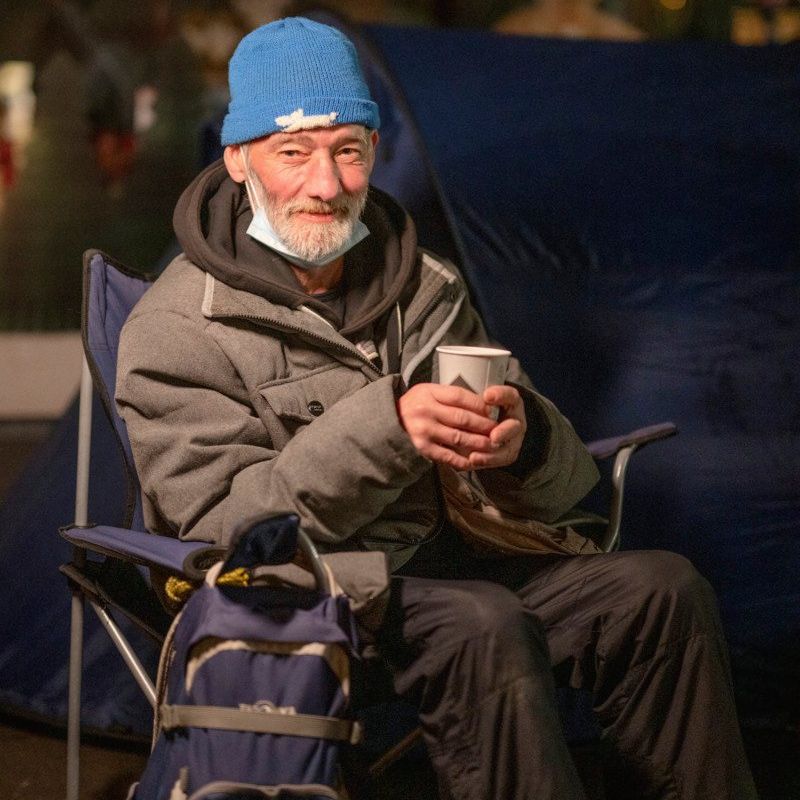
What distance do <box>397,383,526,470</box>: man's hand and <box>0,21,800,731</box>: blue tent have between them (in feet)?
3.17

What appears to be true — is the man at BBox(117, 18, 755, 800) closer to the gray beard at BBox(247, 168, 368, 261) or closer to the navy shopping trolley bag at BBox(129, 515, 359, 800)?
the gray beard at BBox(247, 168, 368, 261)

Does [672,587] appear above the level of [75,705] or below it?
above

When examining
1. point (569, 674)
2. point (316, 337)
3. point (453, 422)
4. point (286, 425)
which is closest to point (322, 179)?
point (316, 337)

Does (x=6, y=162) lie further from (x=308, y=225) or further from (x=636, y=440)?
(x=636, y=440)

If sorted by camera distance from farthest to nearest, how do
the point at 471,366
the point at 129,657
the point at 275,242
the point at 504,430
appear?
the point at 275,242 < the point at 129,657 < the point at 504,430 < the point at 471,366

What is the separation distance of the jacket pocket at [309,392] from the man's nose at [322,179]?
0.88ft

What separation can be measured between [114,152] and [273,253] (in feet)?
11.2

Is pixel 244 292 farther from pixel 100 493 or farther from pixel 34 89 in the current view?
pixel 34 89

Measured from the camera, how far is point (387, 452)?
1.62 m

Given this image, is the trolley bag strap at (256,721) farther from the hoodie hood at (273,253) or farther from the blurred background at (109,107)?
→ the blurred background at (109,107)

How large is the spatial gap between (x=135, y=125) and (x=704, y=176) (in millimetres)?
3028

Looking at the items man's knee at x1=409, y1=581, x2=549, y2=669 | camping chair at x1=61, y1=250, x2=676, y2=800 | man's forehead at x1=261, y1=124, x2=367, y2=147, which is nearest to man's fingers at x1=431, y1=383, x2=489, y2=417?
man's knee at x1=409, y1=581, x2=549, y2=669

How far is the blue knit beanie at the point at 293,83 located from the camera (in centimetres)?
190

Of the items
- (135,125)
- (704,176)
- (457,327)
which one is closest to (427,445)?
(457,327)
